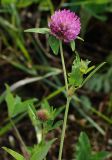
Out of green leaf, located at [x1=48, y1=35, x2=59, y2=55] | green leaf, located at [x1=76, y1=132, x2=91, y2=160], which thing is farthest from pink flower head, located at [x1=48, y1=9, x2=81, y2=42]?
A: green leaf, located at [x1=76, y1=132, x2=91, y2=160]

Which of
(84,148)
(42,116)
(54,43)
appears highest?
(54,43)

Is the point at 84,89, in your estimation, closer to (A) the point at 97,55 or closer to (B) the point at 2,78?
(A) the point at 97,55

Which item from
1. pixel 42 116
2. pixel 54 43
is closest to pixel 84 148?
pixel 42 116

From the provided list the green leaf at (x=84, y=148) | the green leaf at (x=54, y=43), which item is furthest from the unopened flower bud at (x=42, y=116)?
the green leaf at (x=84, y=148)

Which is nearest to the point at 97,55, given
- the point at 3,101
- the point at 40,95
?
the point at 40,95

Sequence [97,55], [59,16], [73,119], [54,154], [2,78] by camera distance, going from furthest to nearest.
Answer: [97,55] < [2,78] < [73,119] < [54,154] < [59,16]

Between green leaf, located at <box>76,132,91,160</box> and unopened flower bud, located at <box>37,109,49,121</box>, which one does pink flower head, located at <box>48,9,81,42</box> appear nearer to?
unopened flower bud, located at <box>37,109,49,121</box>

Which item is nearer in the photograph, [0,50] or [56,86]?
[56,86]

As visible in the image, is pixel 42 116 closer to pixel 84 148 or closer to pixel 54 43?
pixel 54 43
